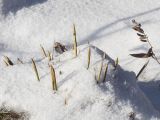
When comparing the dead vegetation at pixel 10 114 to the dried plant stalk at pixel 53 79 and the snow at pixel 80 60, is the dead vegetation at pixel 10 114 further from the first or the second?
the dried plant stalk at pixel 53 79

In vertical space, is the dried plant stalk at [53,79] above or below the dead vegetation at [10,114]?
above

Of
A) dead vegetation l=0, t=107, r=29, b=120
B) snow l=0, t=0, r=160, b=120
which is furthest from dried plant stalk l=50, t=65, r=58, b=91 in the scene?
dead vegetation l=0, t=107, r=29, b=120

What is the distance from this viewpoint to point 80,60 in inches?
47.8

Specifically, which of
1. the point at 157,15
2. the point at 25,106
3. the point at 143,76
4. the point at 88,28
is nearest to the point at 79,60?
the point at 25,106

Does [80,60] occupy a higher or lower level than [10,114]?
higher

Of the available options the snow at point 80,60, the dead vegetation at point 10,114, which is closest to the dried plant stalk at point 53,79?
the snow at point 80,60

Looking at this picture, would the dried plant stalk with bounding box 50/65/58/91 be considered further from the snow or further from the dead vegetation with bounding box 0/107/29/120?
the dead vegetation with bounding box 0/107/29/120

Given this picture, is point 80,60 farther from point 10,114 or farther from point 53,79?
point 10,114

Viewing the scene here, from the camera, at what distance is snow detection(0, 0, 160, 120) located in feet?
3.71

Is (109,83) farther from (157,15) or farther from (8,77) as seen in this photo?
(157,15)

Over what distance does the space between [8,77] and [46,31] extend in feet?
1.68

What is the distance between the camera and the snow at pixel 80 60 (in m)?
1.13

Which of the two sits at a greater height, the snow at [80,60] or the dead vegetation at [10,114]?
the snow at [80,60]

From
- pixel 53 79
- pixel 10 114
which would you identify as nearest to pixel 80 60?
pixel 53 79
